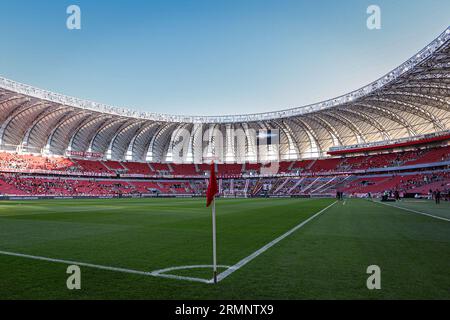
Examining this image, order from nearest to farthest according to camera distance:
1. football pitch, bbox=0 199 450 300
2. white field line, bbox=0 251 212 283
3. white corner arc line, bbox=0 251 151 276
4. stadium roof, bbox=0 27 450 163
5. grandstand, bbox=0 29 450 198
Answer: football pitch, bbox=0 199 450 300
white field line, bbox=0 251 212 283
white corner arc line, bbox=0 251 151 276
stadium roof, bbox=0 27 450 163
grandstand, bbox=0 29 450 198

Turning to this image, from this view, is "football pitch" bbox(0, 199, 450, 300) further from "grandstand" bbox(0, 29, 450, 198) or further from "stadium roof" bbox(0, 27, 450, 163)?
"grandstand" bbox(0, 29, 450, 198)

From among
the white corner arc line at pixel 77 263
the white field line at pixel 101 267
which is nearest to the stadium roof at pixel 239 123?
the white field line at pixel 101 267

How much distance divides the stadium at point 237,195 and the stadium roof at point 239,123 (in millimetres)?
328

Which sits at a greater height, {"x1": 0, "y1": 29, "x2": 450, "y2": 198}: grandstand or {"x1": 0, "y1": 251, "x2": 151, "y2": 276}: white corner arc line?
{"x1": 0, "y1": 29, "x2": 450, "y2": 198}: grandstand

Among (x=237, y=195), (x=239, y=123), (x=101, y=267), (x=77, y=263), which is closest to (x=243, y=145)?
(x=239, y=123)

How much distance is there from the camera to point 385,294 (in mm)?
4836

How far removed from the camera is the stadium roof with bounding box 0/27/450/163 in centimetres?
5284

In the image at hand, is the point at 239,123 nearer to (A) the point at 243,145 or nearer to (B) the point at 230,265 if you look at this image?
(A) the point at 243,145

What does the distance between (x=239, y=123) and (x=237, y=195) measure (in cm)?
1887

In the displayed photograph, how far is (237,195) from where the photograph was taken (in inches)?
3280

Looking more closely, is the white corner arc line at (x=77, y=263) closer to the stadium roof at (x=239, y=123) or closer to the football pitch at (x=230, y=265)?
the football pitch at (x=230, y=265)

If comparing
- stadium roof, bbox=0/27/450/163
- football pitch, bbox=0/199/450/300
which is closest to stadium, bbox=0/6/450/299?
football pitch, bbox=0/199/450/300

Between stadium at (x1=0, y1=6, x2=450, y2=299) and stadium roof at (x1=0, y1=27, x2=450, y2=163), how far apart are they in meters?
0.33

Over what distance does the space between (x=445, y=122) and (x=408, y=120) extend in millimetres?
7353
